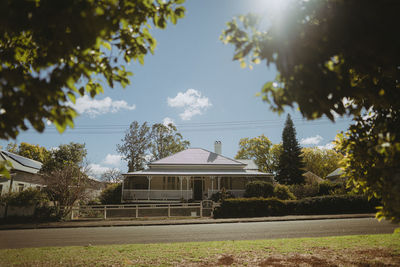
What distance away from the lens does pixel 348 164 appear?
14.0 feet

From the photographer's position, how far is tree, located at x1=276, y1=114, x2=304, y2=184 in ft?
141

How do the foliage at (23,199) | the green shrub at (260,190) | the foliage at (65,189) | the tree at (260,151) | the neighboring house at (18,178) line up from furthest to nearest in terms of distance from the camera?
the tree at (260,151)
the neighboring house at (18,178)
the green shrub at (260,190)
the foliage at (23,199)
the foliage at (65,189)

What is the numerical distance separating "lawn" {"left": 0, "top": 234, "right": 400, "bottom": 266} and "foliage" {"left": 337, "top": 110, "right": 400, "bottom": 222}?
2595 millimetres

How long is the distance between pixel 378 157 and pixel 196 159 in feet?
90.6

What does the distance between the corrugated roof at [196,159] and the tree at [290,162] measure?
17.8 metres

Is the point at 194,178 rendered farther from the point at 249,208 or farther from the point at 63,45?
the point at 63,45

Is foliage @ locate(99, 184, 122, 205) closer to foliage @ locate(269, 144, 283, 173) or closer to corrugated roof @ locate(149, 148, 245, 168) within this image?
corrugated roof @ locate(149, 148, 245, 168)

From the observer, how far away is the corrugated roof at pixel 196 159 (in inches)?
1162

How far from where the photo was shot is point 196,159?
101 ft

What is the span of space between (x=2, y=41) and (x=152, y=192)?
22.8 metres

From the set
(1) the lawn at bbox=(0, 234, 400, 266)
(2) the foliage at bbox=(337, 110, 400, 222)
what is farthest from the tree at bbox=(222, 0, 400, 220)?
(1) the lawn at bbox=(0, 234, 400, 266)

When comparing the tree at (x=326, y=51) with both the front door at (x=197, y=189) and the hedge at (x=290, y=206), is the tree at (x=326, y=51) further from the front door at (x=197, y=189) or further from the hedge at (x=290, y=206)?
the front door at (x=197, y=189)

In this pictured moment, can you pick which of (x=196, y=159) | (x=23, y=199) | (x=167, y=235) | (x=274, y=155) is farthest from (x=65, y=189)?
(x=274, y=155)

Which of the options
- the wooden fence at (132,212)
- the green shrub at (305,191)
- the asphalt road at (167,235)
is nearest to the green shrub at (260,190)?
the green shrub at (305,191)
